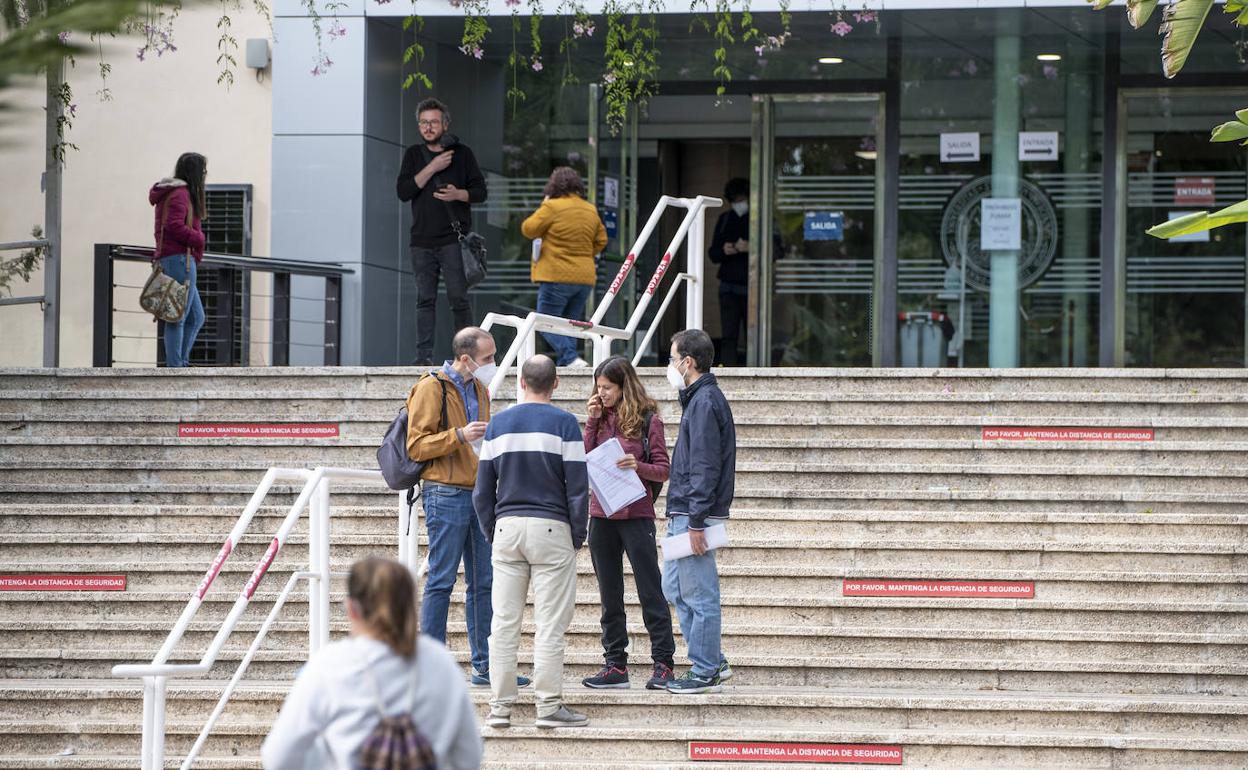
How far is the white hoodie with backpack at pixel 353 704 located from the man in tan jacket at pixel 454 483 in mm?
3610

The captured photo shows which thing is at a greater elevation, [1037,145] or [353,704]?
[1037,145]

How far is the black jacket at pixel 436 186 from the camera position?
36.8ft

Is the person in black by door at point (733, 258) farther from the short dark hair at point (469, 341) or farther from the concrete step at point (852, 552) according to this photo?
the short dark hair at point (469, 341)

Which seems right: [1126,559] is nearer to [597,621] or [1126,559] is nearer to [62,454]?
[597,621]

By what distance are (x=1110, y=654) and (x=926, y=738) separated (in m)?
1.31

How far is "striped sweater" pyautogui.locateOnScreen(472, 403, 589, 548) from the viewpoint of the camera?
268 inches

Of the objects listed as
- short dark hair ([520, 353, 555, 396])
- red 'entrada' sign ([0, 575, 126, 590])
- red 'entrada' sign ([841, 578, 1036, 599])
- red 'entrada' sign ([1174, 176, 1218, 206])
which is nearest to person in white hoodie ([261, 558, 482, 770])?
short dark hair ([520, 353, 555, 396])

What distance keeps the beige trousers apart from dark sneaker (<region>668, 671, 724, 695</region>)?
563mm

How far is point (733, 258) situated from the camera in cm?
1531

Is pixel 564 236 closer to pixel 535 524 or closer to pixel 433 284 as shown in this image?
pixel 433 284

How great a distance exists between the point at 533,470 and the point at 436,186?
477 cm

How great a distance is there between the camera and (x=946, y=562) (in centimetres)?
838

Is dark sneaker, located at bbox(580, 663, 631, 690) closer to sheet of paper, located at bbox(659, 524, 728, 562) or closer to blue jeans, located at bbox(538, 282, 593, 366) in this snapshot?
sheet of paper, located at bbox(659, 524, 728, 562)

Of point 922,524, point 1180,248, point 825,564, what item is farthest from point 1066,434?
point 1180,248
